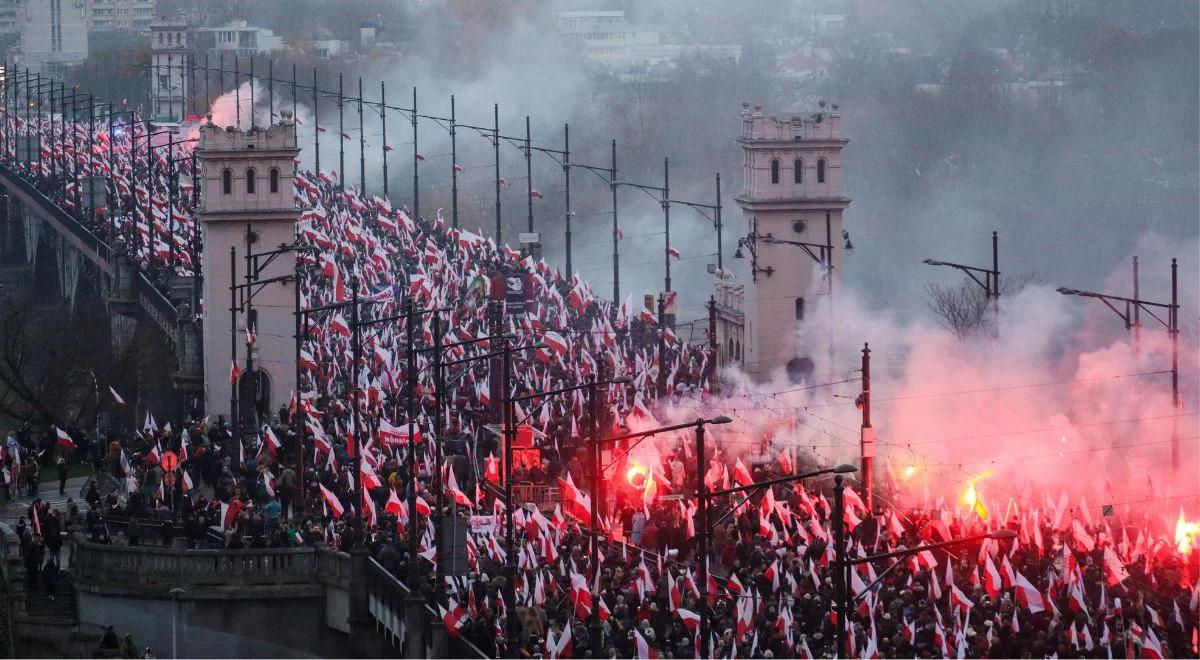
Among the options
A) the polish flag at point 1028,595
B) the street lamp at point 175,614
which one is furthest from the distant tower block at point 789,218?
the polish flag at point 1028,595

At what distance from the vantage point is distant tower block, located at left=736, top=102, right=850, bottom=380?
81125 mm

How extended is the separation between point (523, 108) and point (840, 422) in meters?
102

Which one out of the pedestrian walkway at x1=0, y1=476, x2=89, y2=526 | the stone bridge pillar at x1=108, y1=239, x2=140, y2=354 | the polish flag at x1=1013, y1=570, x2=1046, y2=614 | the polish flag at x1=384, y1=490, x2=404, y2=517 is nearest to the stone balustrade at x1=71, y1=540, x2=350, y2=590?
the polish flag at x1=384, y1=490, x2=404, y2=517

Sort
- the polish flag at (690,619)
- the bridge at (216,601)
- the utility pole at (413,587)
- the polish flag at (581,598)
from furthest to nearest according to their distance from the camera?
the bridge at (216,601) < the utility pole at (413,587) < the polish flag at (581,598) < the polish flag at (690,619)

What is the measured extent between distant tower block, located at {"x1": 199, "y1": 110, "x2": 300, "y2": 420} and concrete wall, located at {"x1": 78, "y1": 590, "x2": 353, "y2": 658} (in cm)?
2419

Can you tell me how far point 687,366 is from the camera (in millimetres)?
73750

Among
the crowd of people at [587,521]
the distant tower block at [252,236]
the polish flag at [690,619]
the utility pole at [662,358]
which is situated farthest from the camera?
the distant tower block at [252,236]

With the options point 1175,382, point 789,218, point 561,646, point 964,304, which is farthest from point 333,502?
point 964,304

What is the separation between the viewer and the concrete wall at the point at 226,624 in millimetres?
52281

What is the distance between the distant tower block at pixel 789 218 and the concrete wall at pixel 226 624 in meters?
29.8

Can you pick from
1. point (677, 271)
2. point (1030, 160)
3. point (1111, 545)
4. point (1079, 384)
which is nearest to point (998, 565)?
point (1111, 545)

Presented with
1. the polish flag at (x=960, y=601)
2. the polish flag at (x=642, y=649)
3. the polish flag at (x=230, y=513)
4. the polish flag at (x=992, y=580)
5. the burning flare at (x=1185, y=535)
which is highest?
the polish flag at (x=230, y=513)

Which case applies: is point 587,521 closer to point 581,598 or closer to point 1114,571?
point 581,598

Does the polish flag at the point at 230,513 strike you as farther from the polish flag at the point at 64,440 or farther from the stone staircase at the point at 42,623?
the polish flag at the point at 64,440
